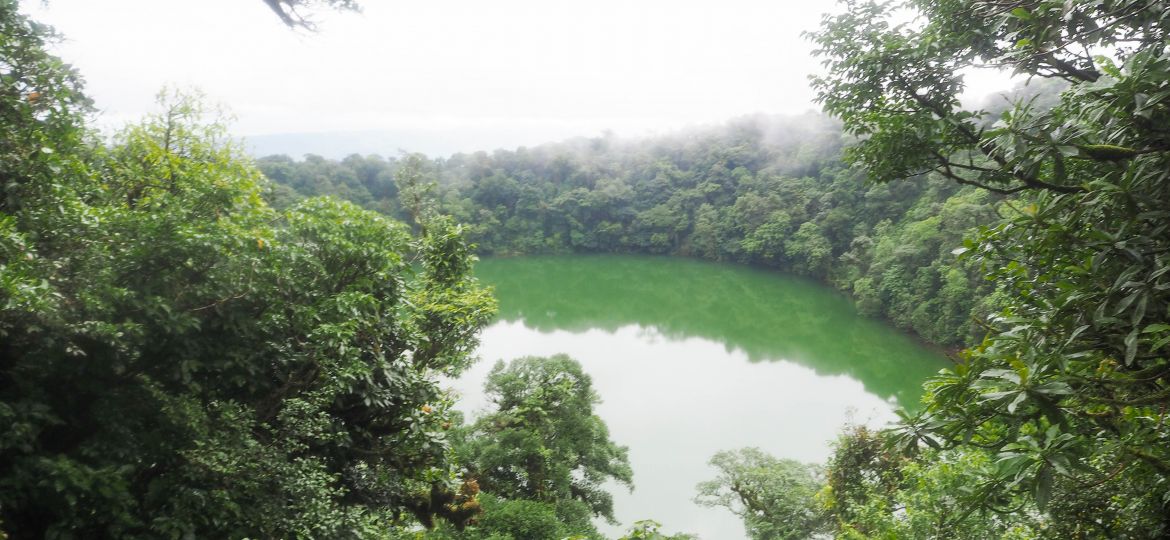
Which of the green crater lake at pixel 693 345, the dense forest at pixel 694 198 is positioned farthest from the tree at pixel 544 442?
the dense forest at pixel 694 198

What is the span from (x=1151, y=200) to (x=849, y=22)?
1.48 m

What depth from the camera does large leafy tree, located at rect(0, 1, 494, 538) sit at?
2160mm

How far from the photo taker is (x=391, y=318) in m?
3.44

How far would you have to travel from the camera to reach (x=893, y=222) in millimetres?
18594

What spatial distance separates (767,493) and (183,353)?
6036mm

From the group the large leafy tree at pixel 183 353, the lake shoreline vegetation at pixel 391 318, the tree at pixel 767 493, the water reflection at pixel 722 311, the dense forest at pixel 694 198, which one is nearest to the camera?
the lake shoreline vegetation at pixel 391 318

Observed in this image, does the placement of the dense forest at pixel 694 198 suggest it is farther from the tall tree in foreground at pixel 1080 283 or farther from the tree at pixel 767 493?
the tall tree in foreground at pixel 1080 283

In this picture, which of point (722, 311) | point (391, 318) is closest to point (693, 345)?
point (722, 311)

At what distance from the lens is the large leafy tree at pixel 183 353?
7.09 ft

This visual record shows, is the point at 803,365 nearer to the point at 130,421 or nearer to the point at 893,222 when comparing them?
the point at 893,222

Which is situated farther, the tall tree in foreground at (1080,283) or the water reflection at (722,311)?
the water reflection at (722,311)

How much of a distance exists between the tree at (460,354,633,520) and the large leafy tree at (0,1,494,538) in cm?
290

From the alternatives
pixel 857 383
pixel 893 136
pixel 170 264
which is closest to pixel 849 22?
pixel 893 136

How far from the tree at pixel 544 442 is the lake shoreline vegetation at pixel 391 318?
2.88 feet
